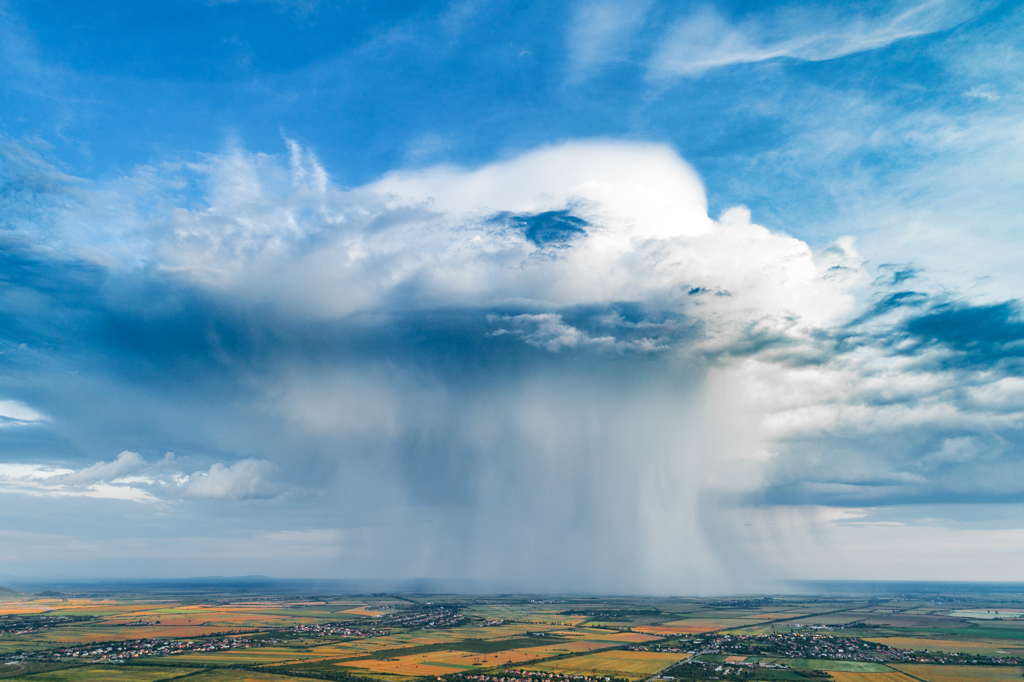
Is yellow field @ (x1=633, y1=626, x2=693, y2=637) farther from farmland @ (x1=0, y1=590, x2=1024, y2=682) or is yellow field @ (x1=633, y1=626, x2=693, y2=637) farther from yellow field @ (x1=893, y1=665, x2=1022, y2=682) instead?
yellow field @ (x1=893, y1=665, x2=1022, y2=682)

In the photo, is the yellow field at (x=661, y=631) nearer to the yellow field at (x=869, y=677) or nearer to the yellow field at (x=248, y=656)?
the yellow field at (x=869, y=677)

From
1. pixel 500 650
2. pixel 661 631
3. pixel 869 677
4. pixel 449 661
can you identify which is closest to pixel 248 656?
pixel 449 661

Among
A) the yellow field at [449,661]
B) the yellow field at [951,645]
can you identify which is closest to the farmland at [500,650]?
the yellow field at [449,661]

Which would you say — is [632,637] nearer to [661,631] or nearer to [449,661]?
[661,631]

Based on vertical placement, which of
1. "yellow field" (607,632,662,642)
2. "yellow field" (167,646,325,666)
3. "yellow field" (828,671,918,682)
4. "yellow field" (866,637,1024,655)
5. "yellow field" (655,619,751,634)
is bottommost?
"yellow field" (655,619,751,634)

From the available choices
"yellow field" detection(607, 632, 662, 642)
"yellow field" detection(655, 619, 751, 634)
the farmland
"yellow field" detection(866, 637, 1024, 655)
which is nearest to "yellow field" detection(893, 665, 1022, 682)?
the farmland
